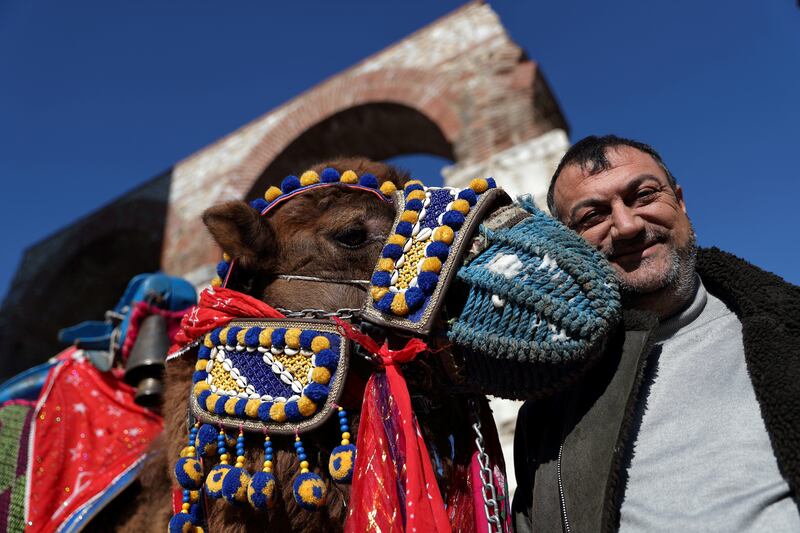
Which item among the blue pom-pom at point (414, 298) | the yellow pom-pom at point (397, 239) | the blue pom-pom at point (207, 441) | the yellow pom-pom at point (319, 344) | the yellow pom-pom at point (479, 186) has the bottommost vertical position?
the blue pom-pom at point (207, 441)

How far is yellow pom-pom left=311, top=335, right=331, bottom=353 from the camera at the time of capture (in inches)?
55.0

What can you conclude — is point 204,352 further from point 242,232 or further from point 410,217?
point 410,217

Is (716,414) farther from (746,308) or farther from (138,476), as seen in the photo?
(138,476)

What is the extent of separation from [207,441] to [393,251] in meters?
0.66

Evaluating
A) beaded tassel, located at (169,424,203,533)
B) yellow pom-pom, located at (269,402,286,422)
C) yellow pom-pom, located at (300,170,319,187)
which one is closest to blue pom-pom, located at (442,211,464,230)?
yellow pom-pom, located at (300,170,319,187)

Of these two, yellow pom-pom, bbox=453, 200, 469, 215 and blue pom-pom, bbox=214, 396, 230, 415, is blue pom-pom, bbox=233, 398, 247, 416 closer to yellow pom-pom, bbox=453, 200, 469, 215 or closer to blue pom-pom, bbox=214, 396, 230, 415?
blue pom-pom, bbox=214, 396, 230, 415

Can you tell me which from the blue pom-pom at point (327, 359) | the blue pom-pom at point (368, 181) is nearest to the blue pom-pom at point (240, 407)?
the blue pom-pom at point (327, 359)

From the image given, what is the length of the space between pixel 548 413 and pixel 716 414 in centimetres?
47

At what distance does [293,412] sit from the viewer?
1368mm

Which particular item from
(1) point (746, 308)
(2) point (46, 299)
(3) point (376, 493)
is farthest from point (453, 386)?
(2) point (46, 299)

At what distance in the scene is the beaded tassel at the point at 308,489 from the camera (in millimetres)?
1291

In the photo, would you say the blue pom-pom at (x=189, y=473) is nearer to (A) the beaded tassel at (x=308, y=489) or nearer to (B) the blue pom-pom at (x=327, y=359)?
(A) the beaded tassel at (x=308, y=489)

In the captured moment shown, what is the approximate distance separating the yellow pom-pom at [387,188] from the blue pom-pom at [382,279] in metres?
0.34

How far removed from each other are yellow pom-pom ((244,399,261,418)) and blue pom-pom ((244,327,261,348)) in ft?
0.47
